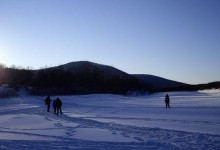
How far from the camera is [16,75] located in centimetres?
9575

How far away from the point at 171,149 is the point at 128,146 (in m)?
1.78

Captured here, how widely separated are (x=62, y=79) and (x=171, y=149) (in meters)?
85.2

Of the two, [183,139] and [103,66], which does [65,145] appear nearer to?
[183,139]

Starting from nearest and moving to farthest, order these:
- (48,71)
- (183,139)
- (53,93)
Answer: (183,139) < (53,93) < (48,71)

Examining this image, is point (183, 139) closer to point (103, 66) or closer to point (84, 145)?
point (84, 145)

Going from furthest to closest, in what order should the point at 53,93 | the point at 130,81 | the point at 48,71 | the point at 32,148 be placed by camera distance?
the point at 130,81 < the point at 48,71 < the point at 53,93 < the point at 32,148

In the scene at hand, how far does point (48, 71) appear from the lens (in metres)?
100

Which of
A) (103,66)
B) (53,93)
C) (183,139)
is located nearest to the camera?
(183,139)

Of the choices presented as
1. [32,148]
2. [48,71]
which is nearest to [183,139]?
[32,148]

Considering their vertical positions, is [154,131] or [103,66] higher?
[103,66]

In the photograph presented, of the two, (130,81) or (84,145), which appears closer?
(84,145)

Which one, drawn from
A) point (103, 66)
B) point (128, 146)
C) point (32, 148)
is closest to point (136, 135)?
point (128, 146)

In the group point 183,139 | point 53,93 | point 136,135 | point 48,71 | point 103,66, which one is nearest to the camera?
point 183,139

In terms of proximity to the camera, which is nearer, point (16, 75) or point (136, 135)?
point (136, 135)
